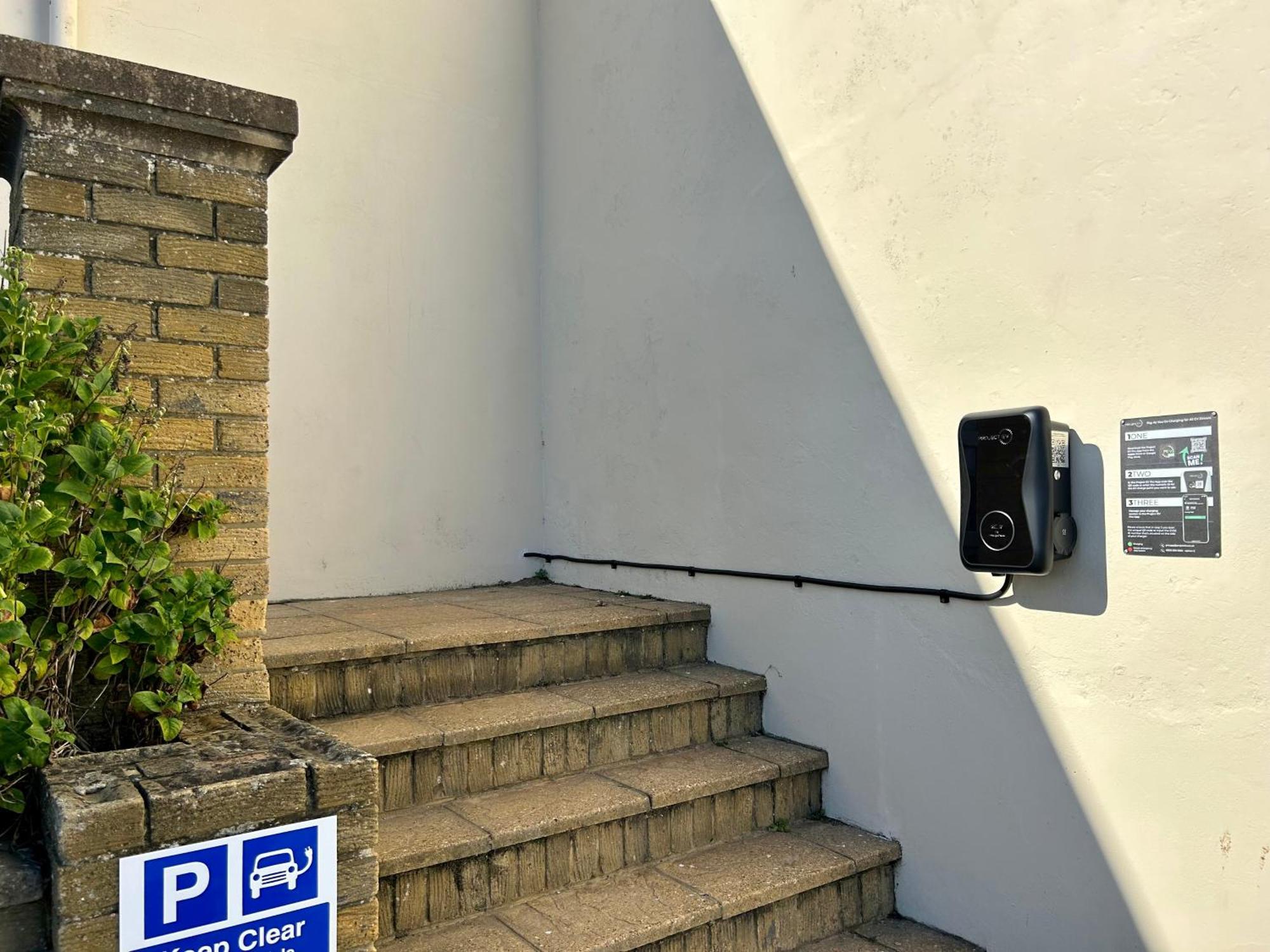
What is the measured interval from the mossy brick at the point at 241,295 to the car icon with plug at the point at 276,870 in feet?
3.88

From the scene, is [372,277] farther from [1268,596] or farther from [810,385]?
[1268,596]

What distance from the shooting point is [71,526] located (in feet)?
6.09

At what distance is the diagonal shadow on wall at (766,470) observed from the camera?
9.12 ft

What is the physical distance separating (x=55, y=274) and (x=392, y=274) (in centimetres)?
Answer: 265

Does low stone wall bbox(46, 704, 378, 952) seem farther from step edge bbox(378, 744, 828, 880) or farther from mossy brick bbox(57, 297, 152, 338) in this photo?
mossy brick bbox(57, 297, 152, 338)

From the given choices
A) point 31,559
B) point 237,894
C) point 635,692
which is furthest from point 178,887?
point 635,692

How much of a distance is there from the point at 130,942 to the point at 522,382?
365 centimetres

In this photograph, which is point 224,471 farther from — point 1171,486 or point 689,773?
point 1171,486

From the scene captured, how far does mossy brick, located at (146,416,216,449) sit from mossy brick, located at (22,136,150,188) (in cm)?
52

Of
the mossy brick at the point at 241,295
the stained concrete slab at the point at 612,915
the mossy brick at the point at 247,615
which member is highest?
the mossy brick at the point at 241,295

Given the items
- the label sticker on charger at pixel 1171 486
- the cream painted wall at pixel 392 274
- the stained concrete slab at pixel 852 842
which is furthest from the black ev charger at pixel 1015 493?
the cream painted wall at pixel 392 274

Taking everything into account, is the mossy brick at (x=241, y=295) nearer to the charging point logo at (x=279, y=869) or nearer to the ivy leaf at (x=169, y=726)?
the ivy leaf at (x=169, y=726)

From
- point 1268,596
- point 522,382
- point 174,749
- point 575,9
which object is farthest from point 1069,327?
point 575,9

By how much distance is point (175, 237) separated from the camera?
2.11m
